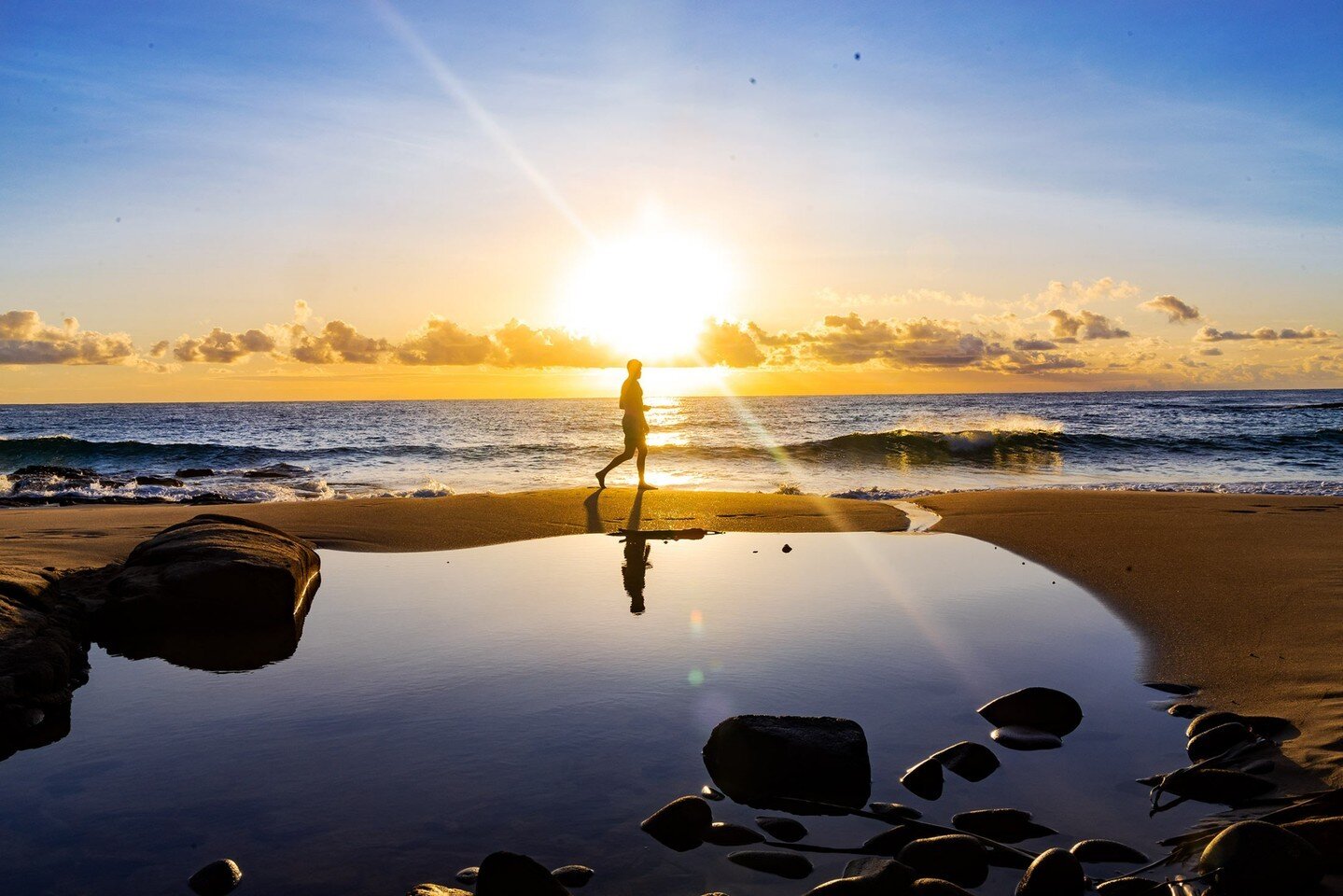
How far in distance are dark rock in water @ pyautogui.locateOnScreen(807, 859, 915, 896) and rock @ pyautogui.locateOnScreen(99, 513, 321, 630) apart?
4.82 m

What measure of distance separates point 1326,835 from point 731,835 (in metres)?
2.16

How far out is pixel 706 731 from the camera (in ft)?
13.4

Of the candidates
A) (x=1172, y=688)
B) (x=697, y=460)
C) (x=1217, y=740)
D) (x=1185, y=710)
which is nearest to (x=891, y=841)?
(x=1217, y=740)

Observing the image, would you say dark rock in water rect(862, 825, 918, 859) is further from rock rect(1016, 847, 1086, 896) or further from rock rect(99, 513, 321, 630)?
rock rect(99, 513, 321, 630)

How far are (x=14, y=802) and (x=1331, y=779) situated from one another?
5.56 m

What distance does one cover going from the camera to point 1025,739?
4.07 meters

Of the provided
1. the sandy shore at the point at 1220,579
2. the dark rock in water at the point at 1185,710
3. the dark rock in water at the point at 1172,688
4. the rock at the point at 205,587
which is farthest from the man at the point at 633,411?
the dark rock in water at the point at 1185,710

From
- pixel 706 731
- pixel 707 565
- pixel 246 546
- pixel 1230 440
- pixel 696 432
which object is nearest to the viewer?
pixel 706 731

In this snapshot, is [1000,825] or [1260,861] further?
[1000,825]

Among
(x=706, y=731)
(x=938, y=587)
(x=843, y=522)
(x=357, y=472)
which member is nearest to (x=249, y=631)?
(x=706, y=731)

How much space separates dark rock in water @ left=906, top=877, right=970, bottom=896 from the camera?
278cm

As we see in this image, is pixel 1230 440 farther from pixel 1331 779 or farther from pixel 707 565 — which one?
pixel 1331 779

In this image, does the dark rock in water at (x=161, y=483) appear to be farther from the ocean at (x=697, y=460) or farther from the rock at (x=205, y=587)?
the rock at (x=205, y=587)

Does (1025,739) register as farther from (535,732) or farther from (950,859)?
(535,732)
